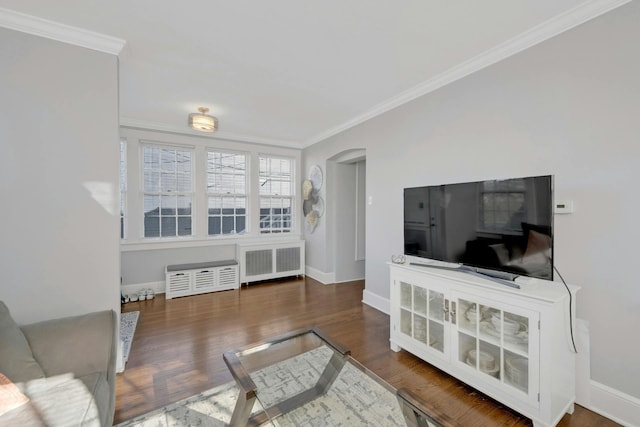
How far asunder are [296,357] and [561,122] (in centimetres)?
251

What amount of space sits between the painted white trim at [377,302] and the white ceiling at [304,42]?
2.44 meters

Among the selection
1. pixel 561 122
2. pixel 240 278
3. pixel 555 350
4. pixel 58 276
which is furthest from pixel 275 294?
pixel 561 122

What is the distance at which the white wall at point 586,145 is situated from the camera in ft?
5.25

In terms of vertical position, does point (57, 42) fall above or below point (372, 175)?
above

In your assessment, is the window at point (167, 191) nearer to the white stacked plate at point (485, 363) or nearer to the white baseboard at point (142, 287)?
the white baseboard at point (142, 287)

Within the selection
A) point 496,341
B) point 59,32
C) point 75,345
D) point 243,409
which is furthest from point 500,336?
point 59,32

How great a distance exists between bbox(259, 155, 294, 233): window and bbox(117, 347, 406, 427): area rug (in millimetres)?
3404

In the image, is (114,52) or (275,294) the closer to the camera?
(114,52)

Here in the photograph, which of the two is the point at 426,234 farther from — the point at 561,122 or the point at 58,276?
the point at 58,276

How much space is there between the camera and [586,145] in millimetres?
1751

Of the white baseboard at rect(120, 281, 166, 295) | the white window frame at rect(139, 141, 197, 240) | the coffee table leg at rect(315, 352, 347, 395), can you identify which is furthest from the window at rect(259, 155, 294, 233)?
the coffee table leg at rect(315, 352, 347, 395)

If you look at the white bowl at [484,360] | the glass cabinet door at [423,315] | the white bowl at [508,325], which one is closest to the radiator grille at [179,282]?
the glass cabinet door at [423,315]

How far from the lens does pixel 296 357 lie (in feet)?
6.01

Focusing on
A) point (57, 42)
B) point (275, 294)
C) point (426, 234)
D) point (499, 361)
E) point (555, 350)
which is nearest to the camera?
point (555, 350)
